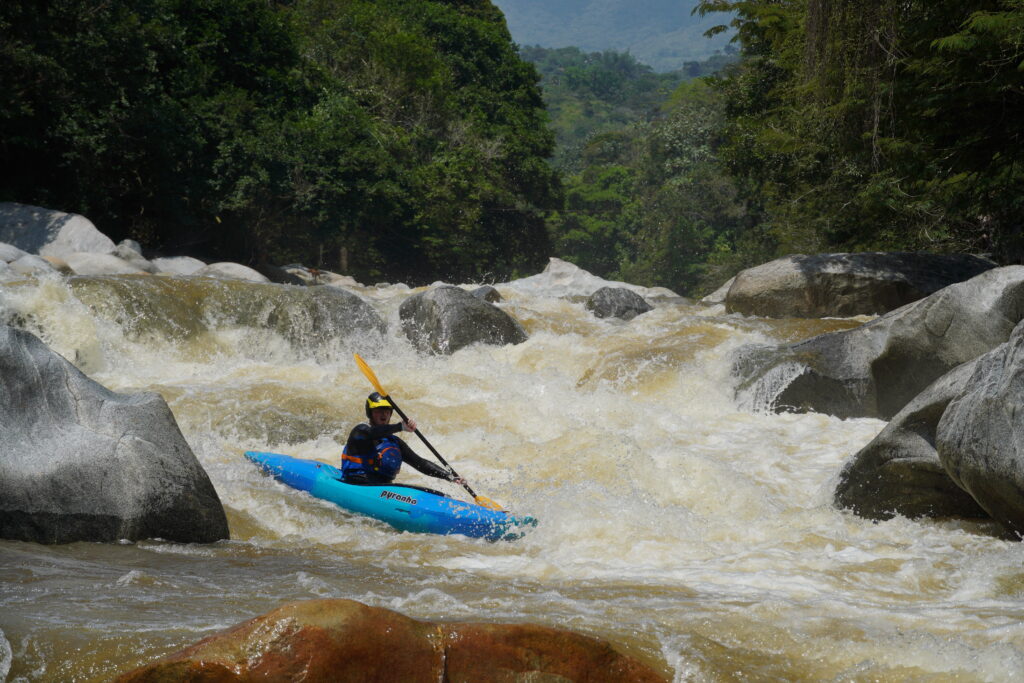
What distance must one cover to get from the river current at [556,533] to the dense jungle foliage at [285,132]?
26.0 feet

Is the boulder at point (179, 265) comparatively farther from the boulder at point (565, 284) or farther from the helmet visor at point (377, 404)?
the helmet visor at point (377, 404)

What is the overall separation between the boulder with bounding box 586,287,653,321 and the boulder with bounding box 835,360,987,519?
1016 cm

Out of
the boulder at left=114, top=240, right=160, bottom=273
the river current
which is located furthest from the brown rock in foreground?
the boulder at left=114, top=240, right=160, bottom=273

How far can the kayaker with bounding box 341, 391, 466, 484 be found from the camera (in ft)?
21.8

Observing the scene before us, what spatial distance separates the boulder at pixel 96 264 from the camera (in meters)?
15.1

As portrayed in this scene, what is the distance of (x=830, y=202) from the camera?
55.8ft

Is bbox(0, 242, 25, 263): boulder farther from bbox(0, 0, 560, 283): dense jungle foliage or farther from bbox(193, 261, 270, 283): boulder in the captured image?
bbox(193, 261, 270, 283): boulder

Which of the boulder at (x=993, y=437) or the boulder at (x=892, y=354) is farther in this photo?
the boulder at (x=892, y=354)

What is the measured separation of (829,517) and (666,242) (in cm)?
3751

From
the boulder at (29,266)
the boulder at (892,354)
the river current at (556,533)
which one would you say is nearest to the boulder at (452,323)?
the river current at (556,533)

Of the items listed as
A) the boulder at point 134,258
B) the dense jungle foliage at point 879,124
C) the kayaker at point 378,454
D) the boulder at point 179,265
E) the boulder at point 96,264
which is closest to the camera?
the kayaker at point 378,454

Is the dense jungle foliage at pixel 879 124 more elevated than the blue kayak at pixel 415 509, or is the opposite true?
the dense jungle foliage at pixel 879 124

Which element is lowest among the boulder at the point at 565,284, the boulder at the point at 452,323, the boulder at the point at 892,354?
the boulder at the point at 892,354

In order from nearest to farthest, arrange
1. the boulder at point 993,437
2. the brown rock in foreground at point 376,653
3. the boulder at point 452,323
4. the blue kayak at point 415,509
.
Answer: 1. the brown rock in foreground at point 376,653
2. the boulder at point 993,437
3. the blue kayak at point 415,509
4. the boulder at point 452,323
